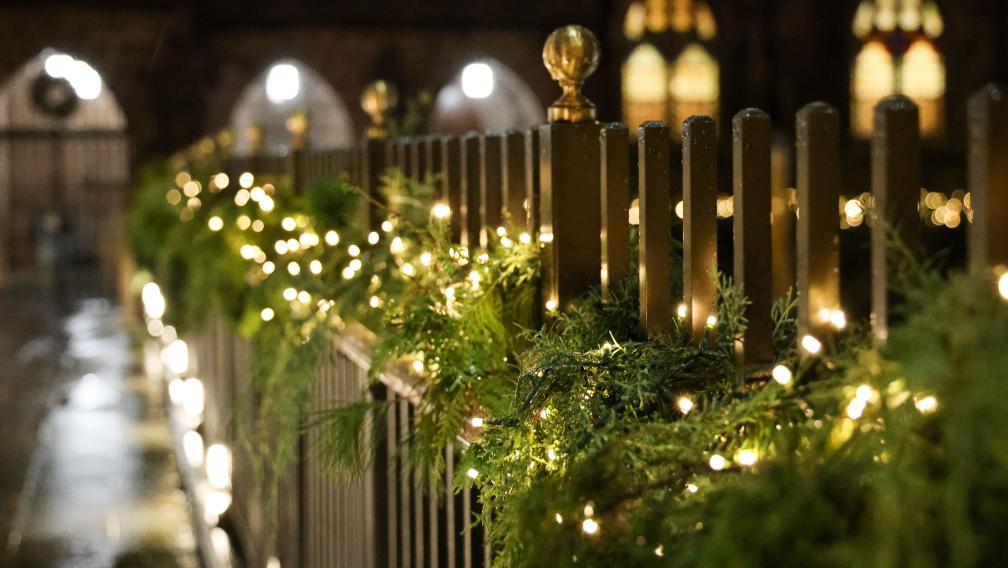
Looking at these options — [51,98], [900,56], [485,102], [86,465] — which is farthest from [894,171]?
[485,102]

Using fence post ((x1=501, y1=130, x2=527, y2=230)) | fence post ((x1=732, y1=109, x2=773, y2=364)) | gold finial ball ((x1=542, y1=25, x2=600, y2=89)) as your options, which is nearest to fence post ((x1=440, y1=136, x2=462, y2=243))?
fence post ((x1=501, y1=130, x2=527, y2=230))

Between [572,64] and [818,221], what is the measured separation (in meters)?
1.01

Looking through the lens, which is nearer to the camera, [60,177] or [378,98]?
[378,98]

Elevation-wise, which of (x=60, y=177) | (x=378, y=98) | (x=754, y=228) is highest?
(x=60, y=177)

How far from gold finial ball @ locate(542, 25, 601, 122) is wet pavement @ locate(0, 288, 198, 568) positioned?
4253mm

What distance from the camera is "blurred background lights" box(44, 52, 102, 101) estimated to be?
23.2 metres

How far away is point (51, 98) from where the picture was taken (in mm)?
22562

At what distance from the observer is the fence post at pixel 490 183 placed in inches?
122

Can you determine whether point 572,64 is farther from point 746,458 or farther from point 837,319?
point 746,458

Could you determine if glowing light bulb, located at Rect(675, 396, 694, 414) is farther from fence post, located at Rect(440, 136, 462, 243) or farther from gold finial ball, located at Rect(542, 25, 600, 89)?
fence post, located at Rect(440, 136, 462, 243)

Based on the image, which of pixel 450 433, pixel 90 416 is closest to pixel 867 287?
pixel 450 433

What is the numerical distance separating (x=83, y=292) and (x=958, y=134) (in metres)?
13.6

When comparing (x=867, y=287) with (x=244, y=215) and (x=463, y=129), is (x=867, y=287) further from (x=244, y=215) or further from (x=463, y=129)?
(x=463, y=129)

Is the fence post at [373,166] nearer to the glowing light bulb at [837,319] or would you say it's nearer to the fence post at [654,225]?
the fence post at [654,225]
